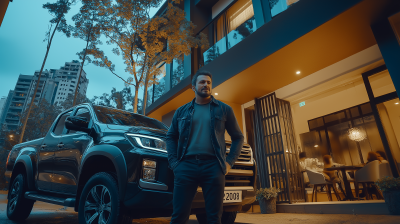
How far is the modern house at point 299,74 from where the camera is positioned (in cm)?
457

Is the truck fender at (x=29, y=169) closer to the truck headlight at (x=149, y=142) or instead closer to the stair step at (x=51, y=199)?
the stair step at (x=51, y=199)

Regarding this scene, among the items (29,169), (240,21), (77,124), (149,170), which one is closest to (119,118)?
(77,124)

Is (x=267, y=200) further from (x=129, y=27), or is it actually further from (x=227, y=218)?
(x=129, y=27)

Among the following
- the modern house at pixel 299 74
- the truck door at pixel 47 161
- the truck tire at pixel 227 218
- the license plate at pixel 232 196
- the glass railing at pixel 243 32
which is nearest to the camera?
the license plate at pixel 232 196

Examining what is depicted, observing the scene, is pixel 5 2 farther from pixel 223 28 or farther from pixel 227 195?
pixel 223 28

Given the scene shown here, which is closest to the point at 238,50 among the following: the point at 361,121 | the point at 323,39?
the point at 323,39

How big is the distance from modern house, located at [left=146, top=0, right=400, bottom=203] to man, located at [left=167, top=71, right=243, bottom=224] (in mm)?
3809

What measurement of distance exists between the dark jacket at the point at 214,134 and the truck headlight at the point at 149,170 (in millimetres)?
396

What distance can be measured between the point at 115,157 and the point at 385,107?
21.8ft

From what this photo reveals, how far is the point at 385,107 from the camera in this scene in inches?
231

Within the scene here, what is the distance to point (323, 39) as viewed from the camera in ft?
16.3

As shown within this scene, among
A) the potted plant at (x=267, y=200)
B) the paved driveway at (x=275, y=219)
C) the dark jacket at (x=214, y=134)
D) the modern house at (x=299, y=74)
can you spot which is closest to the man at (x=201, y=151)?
the dark jacket at (x=214, y=134)

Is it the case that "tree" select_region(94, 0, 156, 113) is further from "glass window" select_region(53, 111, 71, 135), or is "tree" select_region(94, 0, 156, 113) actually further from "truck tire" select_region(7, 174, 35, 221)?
"truck tire" select_region(7, 174, 35, 221)

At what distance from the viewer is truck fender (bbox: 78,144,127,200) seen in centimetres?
212
